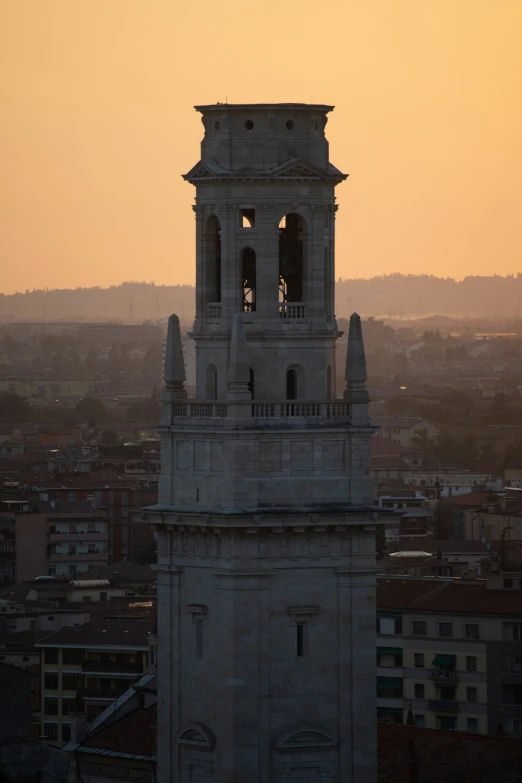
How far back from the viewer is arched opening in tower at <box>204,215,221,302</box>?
43.4 metres

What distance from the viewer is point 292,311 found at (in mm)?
42938

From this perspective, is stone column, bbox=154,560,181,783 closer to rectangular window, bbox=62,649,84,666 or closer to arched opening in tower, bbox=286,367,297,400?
arched opening in tower, bbox=286,367,297,400

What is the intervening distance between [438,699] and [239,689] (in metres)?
31.1

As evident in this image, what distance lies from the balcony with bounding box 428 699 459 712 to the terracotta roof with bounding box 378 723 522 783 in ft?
76.1

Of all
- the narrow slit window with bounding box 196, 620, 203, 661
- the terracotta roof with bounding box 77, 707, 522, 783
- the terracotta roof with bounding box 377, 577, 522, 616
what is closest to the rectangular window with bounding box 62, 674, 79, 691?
the terracotta roof with bounding box 377, 577, 522, 616

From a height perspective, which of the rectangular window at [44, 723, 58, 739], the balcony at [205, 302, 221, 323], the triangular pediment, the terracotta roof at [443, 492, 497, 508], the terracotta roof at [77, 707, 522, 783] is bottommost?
the rectangular window at [44, 723, 58, 739]

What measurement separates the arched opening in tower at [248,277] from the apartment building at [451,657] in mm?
29694

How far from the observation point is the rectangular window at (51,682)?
80562mm

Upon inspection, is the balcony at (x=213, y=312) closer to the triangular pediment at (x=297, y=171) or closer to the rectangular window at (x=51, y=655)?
the triangular pediment at (x=297, y=171)

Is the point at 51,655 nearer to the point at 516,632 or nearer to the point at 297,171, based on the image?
the point at 516,632

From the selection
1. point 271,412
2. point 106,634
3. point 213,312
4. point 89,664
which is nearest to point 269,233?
point 213,312

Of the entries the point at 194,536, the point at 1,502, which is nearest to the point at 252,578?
the point at 194,536

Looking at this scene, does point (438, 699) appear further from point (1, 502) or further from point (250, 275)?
point (1, 502)

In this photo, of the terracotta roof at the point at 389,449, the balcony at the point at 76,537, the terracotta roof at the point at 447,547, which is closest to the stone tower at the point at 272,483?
the terracotta roof at the point at 447,547
